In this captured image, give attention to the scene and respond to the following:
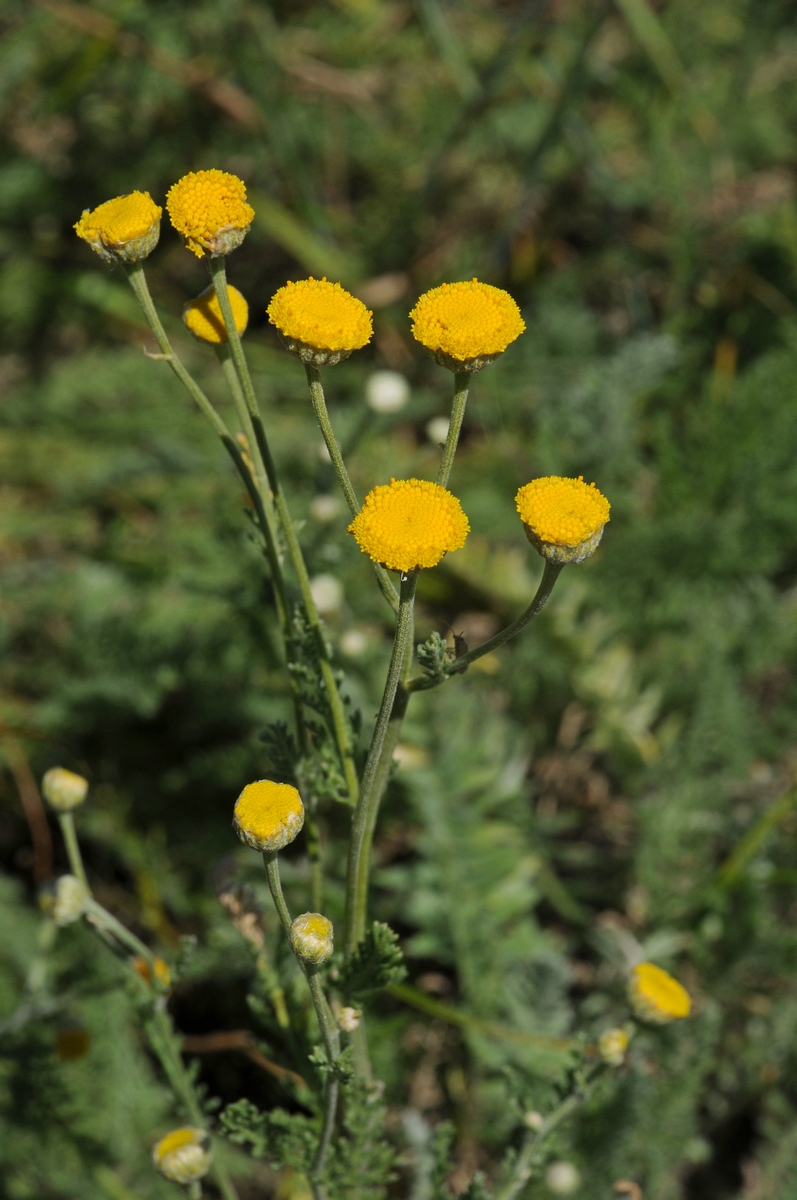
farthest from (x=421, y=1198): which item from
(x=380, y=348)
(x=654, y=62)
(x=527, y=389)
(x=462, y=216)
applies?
(x=654, y=62)

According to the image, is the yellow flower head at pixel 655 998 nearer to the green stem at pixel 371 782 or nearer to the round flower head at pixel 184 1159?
the green stem at pixel 371 782

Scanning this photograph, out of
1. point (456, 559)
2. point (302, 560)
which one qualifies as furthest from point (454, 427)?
point (456, 559)

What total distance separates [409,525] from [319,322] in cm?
25

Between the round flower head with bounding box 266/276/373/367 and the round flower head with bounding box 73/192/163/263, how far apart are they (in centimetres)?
17

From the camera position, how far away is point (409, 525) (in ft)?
3.51

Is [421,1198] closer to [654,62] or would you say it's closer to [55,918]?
[55,918]

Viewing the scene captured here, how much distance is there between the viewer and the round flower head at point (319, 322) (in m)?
1.13

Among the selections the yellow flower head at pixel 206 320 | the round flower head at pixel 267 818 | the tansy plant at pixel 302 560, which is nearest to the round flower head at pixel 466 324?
the tansy plant at pixel 302 560

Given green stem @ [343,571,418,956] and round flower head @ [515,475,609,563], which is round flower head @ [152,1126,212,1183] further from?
round flower head @ [515,475,609,563]

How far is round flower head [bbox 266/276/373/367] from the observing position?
1130 millimetres

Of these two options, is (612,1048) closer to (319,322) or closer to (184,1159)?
(184,1159)

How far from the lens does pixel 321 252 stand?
12.6 ft

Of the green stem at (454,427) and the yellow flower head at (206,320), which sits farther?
the yellow flower head at (206,320)

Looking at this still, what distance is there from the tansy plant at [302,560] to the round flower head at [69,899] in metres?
0.22
